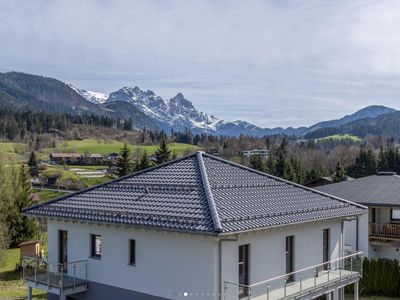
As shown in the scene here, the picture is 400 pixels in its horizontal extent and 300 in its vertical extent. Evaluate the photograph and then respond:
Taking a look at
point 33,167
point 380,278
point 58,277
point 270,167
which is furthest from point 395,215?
point 33,167

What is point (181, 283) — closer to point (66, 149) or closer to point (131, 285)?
point (131, 285)

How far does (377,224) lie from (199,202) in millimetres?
17318

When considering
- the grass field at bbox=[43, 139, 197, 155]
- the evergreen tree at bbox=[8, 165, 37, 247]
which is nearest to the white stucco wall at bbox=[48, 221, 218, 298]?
the evergreen tree at bbox=[8, 165, 37, 247]

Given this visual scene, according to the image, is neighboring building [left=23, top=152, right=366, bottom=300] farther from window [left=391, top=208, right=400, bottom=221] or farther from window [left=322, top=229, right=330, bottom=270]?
window [left=391, top=208, right=400, bottom=221]

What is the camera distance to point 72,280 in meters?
18.3

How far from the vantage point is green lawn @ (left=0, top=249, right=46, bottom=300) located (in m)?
25.2

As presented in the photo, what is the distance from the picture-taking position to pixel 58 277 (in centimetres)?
1848

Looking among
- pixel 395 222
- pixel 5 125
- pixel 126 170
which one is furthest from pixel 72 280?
pixel 5 125

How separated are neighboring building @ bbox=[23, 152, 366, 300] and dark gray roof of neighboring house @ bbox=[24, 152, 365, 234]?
1.8 inches

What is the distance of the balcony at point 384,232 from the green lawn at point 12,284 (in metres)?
18.5

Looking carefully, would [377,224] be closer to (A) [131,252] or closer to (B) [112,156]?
(A) [131,252]

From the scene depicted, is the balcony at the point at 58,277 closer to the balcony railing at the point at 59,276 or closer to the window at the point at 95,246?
the balcony railing at the point at 59,276

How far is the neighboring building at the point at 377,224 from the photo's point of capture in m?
29.3

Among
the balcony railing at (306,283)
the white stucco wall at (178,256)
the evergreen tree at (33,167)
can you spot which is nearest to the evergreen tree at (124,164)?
the white stucco wall at (178,256)
